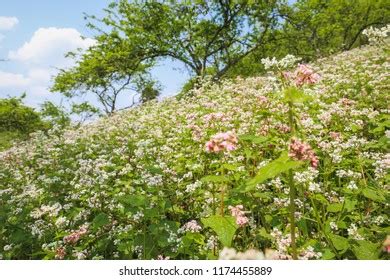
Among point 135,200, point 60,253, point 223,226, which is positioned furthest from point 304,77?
point 60,253

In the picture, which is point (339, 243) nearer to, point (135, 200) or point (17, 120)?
point (135, 200)

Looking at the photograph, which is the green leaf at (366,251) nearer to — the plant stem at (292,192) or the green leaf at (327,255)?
the green leaf at (327,255)

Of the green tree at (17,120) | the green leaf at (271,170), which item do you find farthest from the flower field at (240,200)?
the green tree at (17,120)

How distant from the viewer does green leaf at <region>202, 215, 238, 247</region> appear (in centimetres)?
286

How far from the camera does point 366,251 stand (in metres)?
3.21

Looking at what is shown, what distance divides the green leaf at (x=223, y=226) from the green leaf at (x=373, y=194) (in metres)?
1.37

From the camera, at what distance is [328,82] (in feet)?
33.3

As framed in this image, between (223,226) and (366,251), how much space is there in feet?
4.16

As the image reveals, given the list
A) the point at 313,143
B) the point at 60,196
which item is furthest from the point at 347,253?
the point at 60,196

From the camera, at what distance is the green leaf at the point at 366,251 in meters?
3.15

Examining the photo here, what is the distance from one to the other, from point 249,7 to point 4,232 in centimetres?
2058

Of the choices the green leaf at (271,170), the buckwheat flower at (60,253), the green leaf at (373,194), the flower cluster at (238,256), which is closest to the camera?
the green leaf at (271,170)

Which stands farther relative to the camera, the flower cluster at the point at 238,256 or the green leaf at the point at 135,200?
the green leaf at the point at 135,200
